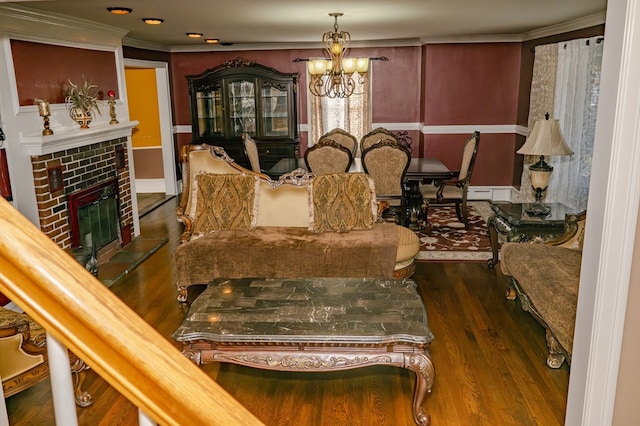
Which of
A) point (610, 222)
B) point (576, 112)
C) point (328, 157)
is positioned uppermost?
point (576, 112)

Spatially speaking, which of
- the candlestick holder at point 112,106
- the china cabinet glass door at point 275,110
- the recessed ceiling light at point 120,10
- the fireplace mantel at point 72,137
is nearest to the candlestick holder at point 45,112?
the fireplace mantel at point 72,137

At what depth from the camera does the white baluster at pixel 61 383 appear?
584 mm

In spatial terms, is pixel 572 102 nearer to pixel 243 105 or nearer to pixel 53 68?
pixel 243 105

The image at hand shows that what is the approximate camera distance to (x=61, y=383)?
0.60 m

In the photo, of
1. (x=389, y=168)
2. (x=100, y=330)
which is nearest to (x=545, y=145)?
(x=389, y=168)

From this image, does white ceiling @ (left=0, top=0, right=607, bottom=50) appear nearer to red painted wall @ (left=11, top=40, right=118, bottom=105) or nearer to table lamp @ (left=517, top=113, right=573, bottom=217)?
red painted wall @ (left=11, top=40, right=118, bottom=105)

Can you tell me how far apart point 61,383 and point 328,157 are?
16.0ft

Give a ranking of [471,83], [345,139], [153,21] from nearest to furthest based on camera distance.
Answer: [153,21]
[345,139]
[471,83]

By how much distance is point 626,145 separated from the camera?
112cm

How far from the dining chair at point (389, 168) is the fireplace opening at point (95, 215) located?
2613 millimetres

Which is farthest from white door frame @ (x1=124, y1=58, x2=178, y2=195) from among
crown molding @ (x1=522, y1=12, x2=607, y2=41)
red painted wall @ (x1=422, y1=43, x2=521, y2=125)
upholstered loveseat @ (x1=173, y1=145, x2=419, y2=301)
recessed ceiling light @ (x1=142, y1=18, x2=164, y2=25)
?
crown molding @ (x1=522, y1=12, x2=607, y2=41)

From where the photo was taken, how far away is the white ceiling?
13.4 ft

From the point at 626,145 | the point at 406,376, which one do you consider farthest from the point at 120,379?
the point at 406,376

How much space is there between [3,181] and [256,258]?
1.98m
